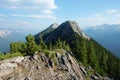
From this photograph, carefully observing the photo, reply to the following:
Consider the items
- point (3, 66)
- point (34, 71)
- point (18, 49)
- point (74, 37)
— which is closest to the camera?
point (3, 66)

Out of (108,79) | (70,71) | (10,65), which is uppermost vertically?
(10,65)

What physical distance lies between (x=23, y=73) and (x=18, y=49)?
2754 centimetres

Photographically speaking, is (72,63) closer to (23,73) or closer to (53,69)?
(53,69)

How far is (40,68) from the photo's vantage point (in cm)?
7619

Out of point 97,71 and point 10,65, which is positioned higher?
point 10,65

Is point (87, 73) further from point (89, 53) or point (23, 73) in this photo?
point (23, 73)

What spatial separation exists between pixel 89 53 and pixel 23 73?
1981 inches

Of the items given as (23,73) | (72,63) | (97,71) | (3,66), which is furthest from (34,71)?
(97,71)

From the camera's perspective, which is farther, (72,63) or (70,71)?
(72,63)

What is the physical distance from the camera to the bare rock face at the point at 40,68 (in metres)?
69.5

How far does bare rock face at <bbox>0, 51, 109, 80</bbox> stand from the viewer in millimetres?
69463

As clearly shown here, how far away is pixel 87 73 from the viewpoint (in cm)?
9281

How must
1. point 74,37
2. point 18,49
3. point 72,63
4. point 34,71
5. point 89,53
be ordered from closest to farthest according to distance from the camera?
point 34,71 → point 72,63 → point 18,49 → point 89,53 → point 74,37

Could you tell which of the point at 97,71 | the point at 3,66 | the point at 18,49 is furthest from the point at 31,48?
the point at 97,71
